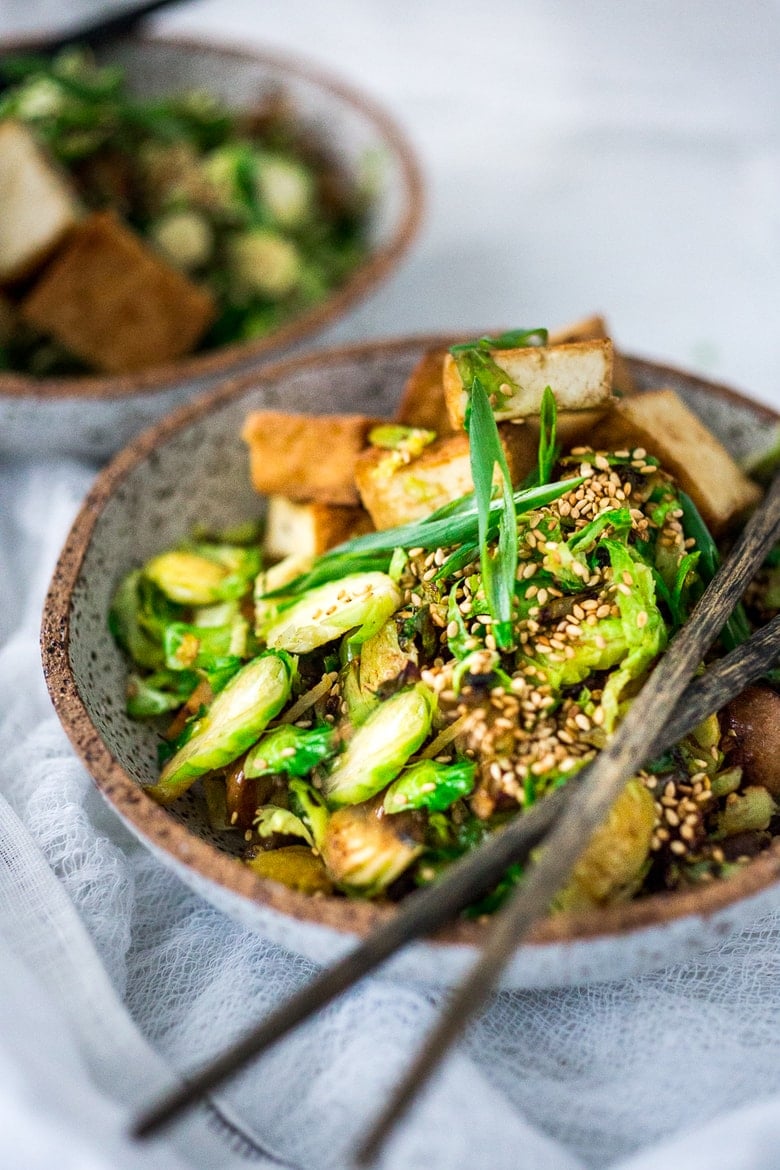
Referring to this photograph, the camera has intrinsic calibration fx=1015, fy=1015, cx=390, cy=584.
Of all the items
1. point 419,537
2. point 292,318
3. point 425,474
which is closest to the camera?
point 419,537

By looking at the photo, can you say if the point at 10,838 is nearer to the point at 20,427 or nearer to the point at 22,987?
the point at 22,987

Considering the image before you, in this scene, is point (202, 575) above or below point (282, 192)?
below

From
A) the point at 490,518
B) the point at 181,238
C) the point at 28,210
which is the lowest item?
the point at 490,518

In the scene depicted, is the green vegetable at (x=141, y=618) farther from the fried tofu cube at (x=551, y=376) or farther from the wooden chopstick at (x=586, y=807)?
the wooden chopstick at (x=586, y=807)

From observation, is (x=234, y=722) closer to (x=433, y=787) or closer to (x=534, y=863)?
(x=433, y=787)

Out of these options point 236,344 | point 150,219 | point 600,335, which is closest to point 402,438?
point 600,335

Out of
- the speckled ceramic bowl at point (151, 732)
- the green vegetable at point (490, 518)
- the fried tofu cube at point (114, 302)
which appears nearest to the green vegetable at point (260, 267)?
the fried tofu cube at point (114, 302)

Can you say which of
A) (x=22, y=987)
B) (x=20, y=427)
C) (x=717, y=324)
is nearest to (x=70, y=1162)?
(x=22, y=987)
